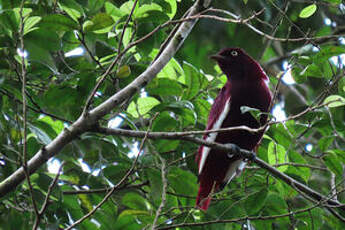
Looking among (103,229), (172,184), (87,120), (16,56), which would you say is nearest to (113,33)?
(16,56)

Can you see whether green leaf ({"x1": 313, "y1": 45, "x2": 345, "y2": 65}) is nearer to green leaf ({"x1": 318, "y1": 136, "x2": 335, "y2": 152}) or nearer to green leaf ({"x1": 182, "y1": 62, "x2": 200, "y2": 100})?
green leaf ({"x1": 318, "y1": 136, "x2": 335, "y2": 152})

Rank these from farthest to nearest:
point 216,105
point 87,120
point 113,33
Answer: point 216,105
point 113,33
point 87,120

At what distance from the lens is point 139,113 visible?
10.4ft

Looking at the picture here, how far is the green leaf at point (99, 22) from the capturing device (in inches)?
105

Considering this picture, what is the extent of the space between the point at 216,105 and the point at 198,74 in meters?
0.55

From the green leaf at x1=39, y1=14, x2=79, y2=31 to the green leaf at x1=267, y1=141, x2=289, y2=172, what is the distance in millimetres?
1478

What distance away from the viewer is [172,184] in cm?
323

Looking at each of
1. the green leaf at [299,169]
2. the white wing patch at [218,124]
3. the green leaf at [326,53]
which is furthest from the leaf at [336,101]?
the white wing patch at [218,124]

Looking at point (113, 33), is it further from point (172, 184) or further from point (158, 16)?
point (172, 184)

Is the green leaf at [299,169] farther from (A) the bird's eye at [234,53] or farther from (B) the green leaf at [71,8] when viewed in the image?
(B) the green leaf at [71,8]

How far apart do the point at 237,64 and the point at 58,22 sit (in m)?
2.07

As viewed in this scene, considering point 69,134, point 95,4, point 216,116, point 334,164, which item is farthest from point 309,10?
point 69,134

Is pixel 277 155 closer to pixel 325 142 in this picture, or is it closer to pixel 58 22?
pixel 325 142

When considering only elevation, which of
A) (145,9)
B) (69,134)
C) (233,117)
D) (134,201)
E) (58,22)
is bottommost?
(134,201)
